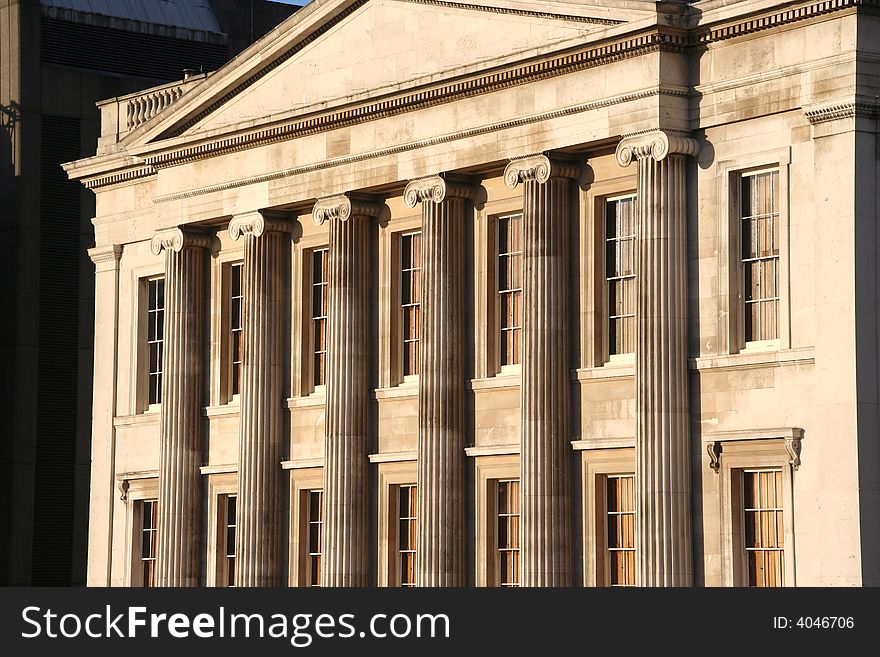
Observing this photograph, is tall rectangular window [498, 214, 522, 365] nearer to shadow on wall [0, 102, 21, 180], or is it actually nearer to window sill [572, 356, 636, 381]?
window sill [572, 356, 636, 381]

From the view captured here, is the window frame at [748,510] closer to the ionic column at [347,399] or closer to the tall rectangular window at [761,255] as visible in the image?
the tall rectangular window at [761,255]

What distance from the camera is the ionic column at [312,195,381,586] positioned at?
147ft

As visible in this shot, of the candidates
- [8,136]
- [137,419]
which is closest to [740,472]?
[137,419]

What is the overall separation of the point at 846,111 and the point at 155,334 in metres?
20.9

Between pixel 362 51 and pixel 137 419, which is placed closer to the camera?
pixel 362 51

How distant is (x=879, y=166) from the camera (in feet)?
121

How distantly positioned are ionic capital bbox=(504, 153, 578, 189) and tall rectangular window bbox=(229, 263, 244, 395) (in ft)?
32.0

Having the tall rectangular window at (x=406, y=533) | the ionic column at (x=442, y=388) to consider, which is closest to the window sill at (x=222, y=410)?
the tall rectangular window at (x=406, y=533)

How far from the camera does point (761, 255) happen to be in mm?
38281

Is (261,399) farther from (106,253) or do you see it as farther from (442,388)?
(106,253)

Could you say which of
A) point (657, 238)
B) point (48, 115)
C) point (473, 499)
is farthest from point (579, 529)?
point (48, 115)

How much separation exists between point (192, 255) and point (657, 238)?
14.3 meters

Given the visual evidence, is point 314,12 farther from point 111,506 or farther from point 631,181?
point 111,506

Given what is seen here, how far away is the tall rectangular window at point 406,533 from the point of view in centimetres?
4425
